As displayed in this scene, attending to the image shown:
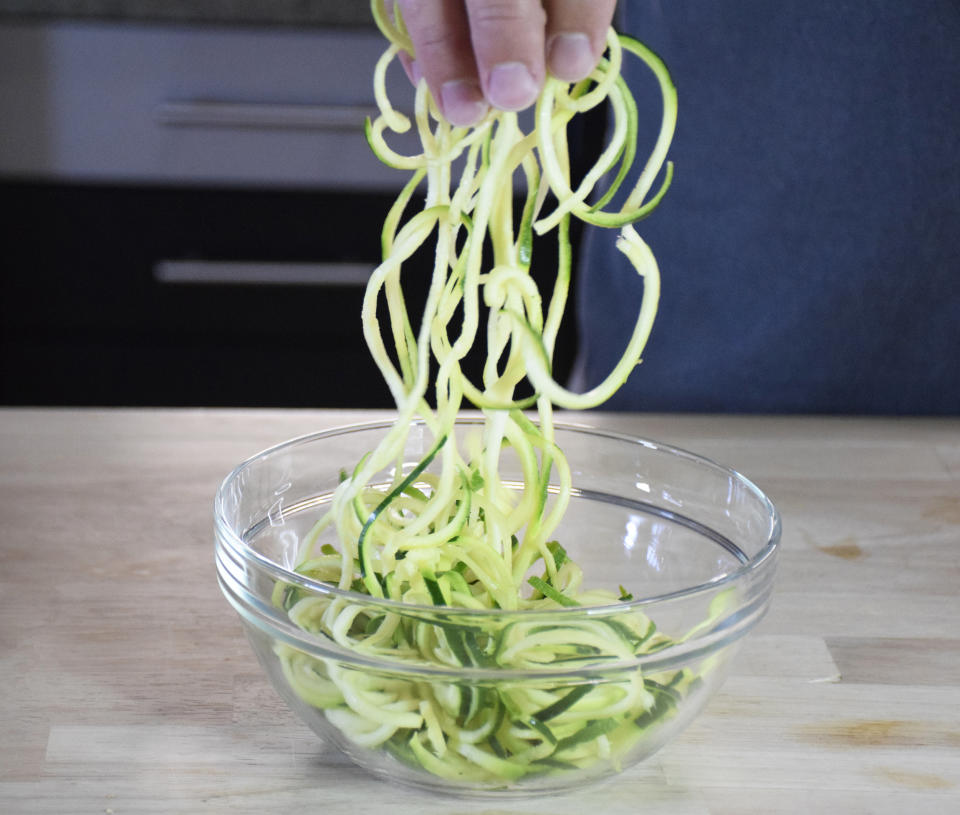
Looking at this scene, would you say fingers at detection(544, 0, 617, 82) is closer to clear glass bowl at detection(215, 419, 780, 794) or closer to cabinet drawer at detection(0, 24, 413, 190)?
clear glass bowl at detection(215, 419, 780, 794)

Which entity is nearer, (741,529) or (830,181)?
(741,529)

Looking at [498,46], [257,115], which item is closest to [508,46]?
[498,46]

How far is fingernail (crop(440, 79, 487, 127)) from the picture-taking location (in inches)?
13.6

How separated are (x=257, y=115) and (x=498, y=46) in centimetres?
137

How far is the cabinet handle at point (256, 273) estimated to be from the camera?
66.1 inches

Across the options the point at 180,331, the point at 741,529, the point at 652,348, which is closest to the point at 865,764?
the point at 741,529

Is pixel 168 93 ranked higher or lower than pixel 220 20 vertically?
lower

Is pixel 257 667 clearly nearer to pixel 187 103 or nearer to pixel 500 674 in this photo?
pixel 500 674

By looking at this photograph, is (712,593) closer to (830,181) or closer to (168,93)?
(830,181)

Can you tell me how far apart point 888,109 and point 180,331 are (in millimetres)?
1100

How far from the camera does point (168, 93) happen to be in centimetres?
162

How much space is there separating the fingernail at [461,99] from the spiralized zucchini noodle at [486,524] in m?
0.02

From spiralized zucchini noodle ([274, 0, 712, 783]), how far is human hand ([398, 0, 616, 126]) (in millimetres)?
19

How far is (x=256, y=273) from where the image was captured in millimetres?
1686
